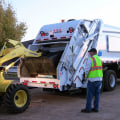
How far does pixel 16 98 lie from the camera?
22.1ft

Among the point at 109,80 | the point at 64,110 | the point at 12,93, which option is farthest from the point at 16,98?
the point at 109,80

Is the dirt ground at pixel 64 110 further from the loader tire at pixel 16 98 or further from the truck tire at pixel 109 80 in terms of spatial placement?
the truck tire at pixel 109 80

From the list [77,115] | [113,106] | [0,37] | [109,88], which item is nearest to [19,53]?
[77,115]

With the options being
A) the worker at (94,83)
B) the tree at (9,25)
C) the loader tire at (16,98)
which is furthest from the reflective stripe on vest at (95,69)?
the tree at (9,25)

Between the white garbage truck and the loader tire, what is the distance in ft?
4.54

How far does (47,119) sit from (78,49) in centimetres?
327

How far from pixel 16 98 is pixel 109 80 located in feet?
15.5

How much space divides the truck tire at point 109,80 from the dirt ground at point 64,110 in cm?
94

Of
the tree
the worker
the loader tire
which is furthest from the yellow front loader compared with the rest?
the tree

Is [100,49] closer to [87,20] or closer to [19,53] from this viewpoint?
[87,20]

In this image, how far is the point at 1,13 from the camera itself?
2134 centimetres

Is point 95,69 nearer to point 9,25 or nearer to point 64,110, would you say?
point 64,110

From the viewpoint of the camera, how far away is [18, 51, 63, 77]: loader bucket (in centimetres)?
811

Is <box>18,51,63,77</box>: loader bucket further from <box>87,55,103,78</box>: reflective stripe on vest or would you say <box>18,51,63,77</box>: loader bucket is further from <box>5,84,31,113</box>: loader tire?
<box>87,55,103,78</box>: reflective stripe on vest
